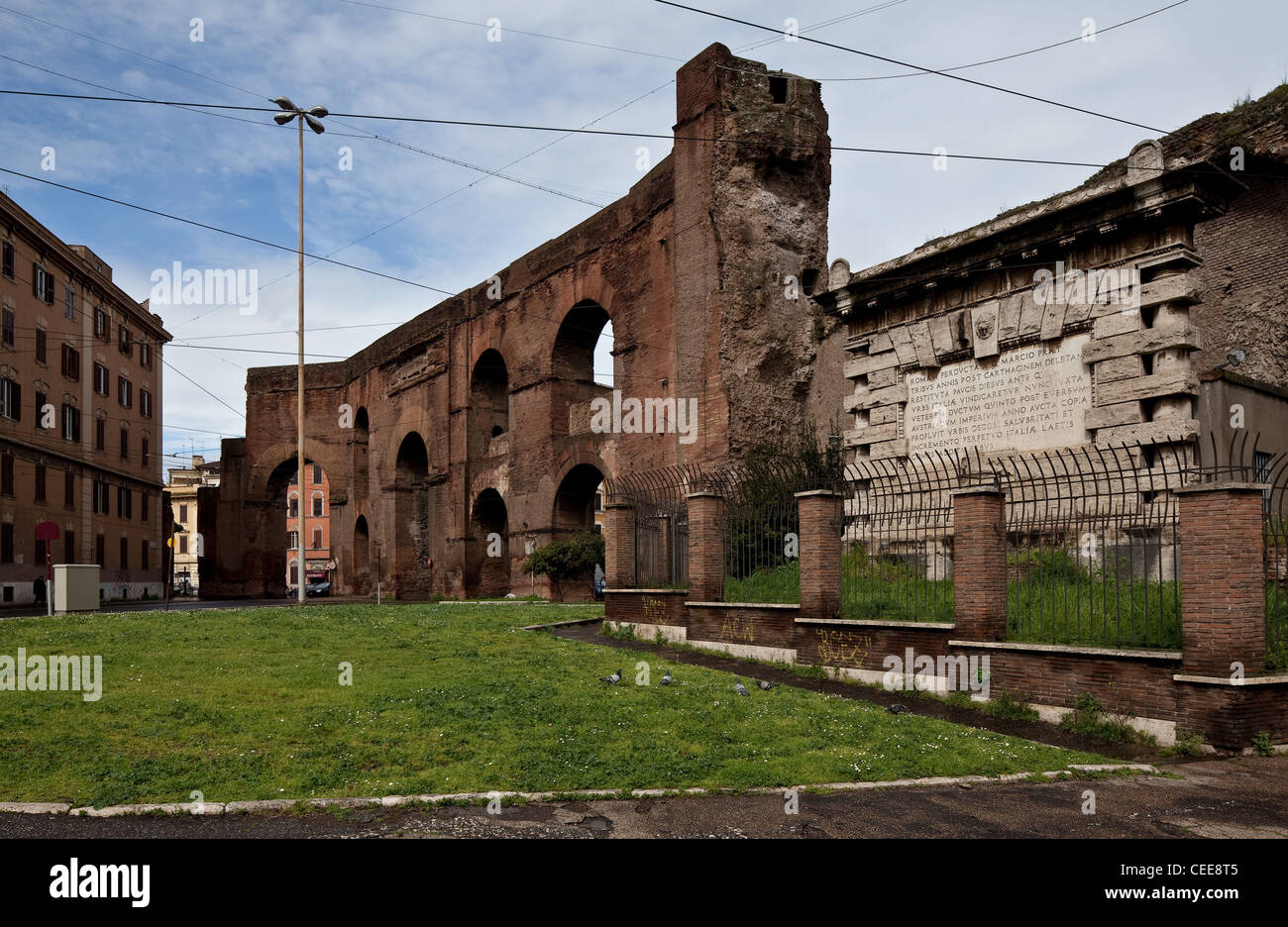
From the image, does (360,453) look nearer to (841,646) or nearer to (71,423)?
(71,423)

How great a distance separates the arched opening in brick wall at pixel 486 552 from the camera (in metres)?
32.0

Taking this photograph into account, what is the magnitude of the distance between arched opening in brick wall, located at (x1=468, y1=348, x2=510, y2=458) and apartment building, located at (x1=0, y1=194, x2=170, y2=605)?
1280 centimetres

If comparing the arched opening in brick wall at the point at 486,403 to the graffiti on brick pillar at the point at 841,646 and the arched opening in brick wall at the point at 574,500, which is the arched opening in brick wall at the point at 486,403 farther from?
the graffiti on brick pillar at the point at 841,646

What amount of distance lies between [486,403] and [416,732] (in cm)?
2594

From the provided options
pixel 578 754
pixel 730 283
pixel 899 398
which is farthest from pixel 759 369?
pixel 578 754

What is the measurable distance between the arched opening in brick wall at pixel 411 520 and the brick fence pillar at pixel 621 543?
21.3 metres

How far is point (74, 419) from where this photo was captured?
123ft

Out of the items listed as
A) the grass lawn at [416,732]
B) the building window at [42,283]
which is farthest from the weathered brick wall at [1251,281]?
the building window at [42,283]

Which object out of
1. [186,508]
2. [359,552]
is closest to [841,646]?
[359,552]

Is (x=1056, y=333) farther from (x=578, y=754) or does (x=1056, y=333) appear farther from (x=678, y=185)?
(x=678, y=185)

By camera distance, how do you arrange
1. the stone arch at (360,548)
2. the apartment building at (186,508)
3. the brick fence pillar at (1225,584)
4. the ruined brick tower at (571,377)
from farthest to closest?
the apartment building at (186,508) < the stone arch at (360,548) < the ruined brick tower at (571,377) < the brick fence pillar at (1225,584)

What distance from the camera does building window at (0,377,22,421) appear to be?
31.5 meters

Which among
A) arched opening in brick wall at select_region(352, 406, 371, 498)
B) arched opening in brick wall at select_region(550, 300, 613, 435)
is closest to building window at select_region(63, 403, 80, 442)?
arched opening in brick wall at select_region(352, 406, 371, 498)

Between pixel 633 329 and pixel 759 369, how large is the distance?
14.1 ft
